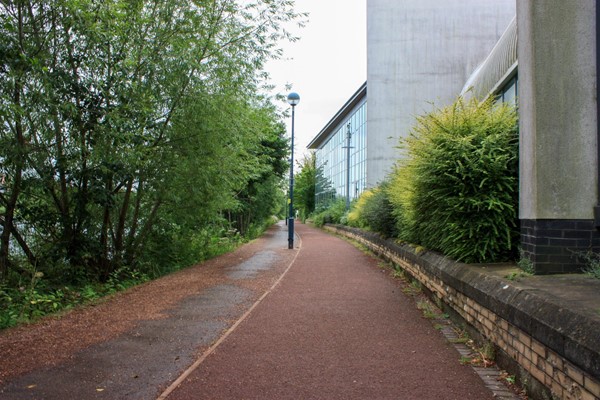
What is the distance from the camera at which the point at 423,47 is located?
92.8 feet

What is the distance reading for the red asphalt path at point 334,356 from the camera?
4.40 meters

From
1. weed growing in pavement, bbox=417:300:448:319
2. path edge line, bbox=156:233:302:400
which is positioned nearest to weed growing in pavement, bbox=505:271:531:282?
weed growing in pavement, bbox=417:300:448:319

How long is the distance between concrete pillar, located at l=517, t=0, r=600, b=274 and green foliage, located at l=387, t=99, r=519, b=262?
1.06m

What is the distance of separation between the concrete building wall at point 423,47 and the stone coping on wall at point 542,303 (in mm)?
22151

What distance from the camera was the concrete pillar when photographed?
563 cm

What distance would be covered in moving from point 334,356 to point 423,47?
26.0 meters

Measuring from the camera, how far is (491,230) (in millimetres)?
7023

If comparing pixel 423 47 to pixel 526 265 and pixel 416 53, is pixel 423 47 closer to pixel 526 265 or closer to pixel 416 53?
pixel 416 53

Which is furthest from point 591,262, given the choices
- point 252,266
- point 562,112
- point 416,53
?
point 416,53

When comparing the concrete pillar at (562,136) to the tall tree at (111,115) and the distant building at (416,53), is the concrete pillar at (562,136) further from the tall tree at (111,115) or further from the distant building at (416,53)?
the distant building at (416,53)

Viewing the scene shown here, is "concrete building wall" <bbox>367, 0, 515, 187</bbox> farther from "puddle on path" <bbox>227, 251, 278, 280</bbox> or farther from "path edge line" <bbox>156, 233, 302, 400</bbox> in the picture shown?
"path edge line" <bbox>156, 233, 302, 400</bbox>

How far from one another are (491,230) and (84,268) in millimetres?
8430

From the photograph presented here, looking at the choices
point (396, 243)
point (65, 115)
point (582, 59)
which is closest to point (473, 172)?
point (582, 59)

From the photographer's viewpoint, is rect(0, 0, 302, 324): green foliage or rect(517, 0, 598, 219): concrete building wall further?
rect(0, 0, 302, 324): green foliage
